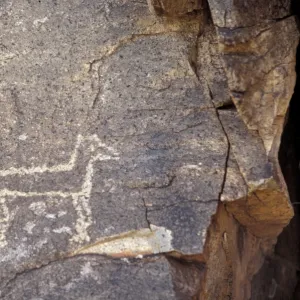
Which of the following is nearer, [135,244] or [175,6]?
[135,244]

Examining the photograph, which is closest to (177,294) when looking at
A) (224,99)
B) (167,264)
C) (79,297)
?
(167,264)

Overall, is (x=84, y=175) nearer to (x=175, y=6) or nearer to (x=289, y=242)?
(x=175, y=6)

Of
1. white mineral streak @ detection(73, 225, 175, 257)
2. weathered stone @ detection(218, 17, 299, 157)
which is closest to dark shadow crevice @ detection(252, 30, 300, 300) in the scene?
weathered stone @ detection(218, 17, 299, 157)

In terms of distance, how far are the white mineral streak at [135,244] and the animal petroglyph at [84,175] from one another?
64mm

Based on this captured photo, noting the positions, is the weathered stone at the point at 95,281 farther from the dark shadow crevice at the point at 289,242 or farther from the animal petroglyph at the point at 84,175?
the dark shadow crevice at the point at 289,242

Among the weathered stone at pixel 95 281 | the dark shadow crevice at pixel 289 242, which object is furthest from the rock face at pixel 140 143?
the dark shadow crevice at pixel 289 242

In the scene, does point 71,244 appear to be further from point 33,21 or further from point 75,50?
point 33,21

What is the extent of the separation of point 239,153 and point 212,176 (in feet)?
0.28

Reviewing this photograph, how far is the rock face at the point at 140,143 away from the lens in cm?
149

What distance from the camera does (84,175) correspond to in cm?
162

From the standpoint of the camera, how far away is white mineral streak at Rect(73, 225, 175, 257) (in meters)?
1.50

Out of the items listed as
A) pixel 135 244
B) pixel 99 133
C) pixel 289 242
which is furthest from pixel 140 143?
pixel 289 242

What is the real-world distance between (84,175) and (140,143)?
0.52ft

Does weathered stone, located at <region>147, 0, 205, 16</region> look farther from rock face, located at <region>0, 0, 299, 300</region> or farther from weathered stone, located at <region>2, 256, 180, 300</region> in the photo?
weathered stone, located at <region>2, 256, 180, 300</region>
